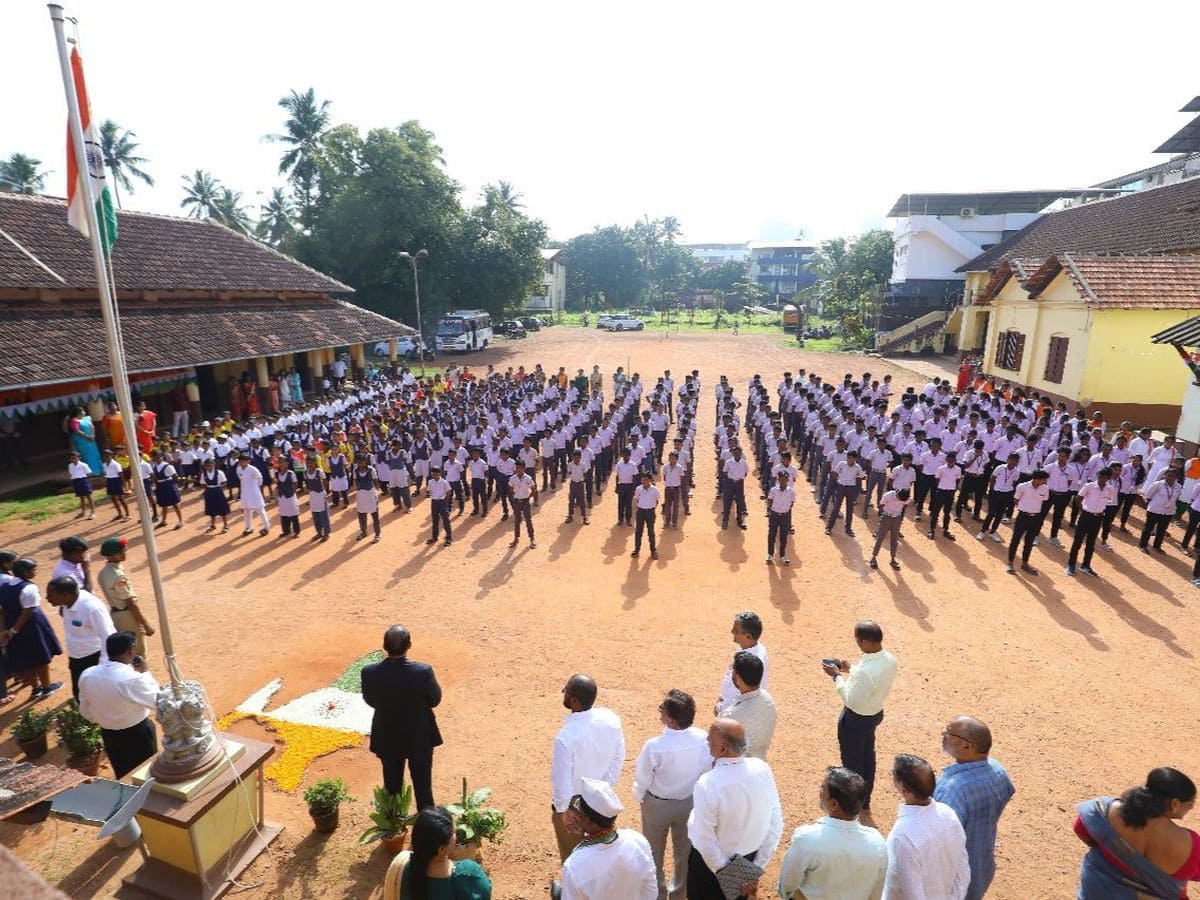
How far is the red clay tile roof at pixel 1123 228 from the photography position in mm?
21047

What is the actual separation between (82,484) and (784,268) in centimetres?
7680

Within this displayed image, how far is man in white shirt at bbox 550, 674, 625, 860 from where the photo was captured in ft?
12.2

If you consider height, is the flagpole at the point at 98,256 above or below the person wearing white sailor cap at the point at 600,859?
above

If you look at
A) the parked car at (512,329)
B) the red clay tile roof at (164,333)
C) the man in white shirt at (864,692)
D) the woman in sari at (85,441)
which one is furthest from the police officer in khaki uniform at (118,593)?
the parked car at (512,329)

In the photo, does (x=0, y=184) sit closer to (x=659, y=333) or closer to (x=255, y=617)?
(x=659, y=333)

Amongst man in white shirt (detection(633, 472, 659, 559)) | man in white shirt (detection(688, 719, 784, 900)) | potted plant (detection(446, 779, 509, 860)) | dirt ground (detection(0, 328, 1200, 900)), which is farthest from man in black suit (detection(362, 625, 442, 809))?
man in white shirt (detection(633, 472, 659, 559))

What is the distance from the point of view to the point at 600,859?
9.22ft

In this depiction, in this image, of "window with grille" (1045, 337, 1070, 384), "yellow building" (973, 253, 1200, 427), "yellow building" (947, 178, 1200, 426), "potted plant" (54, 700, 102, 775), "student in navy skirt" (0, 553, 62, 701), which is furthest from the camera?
"window with grille" (1045, 337, 1070, 384)

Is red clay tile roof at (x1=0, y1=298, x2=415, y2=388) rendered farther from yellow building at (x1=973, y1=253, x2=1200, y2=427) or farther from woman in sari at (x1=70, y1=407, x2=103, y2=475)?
yellow building at (x1=973, y1=253, x2=1200, y2=427)

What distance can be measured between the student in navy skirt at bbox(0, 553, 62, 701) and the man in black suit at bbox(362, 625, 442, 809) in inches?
159

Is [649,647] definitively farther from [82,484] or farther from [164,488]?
[82,484]

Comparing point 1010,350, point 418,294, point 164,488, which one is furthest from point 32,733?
point 418,294

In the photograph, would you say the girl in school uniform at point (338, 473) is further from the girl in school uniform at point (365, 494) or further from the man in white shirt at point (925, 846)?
the man in white shirt at point (925, 846)

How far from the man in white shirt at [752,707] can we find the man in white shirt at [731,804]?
25.4 inches
